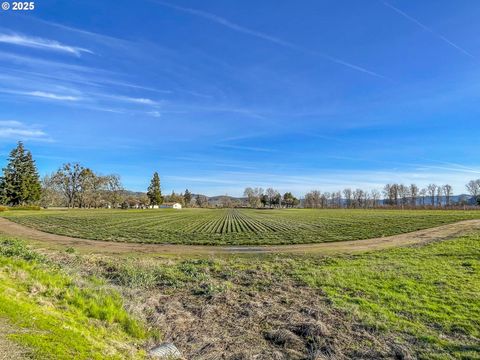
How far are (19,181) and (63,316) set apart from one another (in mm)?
95999

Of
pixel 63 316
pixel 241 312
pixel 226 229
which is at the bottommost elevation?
pixel 226 229

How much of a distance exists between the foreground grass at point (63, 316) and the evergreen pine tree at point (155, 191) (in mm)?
139482

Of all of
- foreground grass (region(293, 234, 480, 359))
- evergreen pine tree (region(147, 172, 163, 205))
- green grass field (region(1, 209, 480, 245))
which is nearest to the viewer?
foreground grass (region(293, 234, 480, 359))

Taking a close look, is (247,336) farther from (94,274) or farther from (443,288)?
(443,288)

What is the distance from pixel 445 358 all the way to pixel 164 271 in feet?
31.3

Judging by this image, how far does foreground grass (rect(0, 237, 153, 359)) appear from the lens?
455cm

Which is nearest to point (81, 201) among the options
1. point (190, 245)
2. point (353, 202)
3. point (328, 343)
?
point (190, 245)

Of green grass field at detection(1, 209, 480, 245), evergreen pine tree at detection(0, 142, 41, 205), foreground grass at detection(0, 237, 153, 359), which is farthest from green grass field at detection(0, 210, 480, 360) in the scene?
evergreen pine tree at detection(0, 142, 41, 205)

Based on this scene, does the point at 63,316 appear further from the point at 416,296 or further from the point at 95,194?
the point at 95,194

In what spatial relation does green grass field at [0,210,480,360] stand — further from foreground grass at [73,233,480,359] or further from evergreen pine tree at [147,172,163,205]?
evergreen pine tree at [147,172,163,205]

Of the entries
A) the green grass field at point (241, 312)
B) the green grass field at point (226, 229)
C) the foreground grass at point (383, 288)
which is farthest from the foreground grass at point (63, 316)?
the green grass field at point (226, 229)

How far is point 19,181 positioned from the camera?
84312 millimetres

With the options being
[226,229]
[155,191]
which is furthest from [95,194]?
[226,229]

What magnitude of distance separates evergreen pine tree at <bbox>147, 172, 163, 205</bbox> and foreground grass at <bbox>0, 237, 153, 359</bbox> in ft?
458
